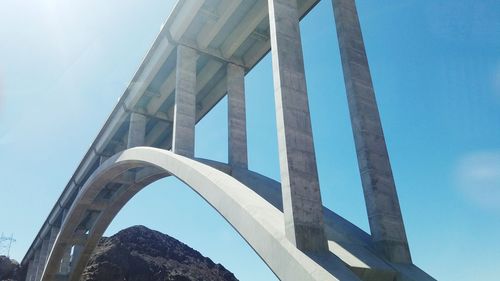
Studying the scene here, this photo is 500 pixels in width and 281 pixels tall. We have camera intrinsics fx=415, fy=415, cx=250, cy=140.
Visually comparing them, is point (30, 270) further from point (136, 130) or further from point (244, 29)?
point (244, 29)

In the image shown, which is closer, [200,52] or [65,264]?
[200,52]

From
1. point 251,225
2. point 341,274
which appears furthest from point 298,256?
point 251,225

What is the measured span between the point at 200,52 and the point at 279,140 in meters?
9.02


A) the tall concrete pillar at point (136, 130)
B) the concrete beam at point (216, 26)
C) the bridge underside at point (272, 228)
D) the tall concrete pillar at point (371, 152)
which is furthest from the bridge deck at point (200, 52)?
the bridge underside at point (272, 228)

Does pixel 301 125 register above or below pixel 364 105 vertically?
below

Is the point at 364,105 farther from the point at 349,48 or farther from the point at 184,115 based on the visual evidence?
the point at 184,115

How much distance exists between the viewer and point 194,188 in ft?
35.7

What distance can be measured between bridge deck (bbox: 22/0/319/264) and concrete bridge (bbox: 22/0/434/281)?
46 mm

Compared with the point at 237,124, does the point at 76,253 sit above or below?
above

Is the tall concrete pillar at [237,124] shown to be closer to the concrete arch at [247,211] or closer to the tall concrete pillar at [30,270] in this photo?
the concrete arch at [247,211]

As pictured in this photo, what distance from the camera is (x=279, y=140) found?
840 centimetres

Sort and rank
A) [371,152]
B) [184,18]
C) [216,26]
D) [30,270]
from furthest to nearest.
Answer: [30,270] < [216,26] < [184,18] < [371,152]

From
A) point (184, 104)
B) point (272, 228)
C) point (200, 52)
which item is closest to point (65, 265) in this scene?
point (184, 104)

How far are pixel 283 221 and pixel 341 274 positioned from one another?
1.77 metres
